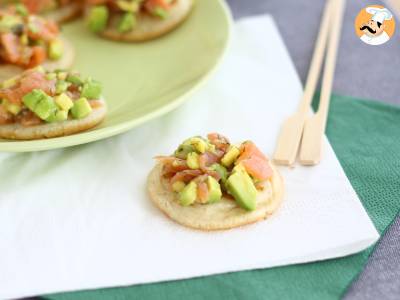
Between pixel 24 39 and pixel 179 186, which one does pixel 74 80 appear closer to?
pixel 24 39

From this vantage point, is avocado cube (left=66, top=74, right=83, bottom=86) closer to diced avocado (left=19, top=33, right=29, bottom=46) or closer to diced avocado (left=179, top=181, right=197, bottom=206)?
diced avocado (left=19, top=33, right=29, bottom=46)

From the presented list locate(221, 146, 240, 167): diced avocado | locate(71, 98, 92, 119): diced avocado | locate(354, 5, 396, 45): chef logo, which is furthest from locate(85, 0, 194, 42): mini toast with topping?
locate(354, 5, 396, 45): chef logo

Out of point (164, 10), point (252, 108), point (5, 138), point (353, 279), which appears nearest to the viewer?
point (353, 279)

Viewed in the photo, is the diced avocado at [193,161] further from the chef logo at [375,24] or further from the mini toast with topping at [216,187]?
the chef logo at [375,24]

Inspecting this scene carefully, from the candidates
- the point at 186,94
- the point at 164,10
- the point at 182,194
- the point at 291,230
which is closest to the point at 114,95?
the point at 186,94

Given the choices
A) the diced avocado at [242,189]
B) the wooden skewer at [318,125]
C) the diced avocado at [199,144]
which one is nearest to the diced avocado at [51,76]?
the diced avocado at [199,144]

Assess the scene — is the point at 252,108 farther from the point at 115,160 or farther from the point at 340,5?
the point at 340,5

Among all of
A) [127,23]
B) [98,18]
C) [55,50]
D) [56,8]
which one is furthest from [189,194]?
[56,8]
